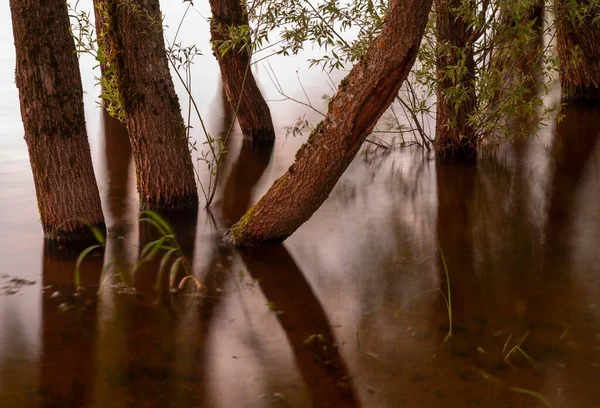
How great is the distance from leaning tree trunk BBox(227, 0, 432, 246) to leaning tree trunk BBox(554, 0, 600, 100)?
519 centimetres

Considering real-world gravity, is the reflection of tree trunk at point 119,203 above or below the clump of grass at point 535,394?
above

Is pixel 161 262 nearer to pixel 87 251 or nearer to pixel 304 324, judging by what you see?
pixel 87 251

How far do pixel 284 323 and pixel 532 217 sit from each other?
2562mm

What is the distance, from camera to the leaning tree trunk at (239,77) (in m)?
7.78

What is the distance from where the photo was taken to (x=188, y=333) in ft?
14.8

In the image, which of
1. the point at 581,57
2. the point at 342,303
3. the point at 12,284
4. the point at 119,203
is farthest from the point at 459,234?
the point at 581,57

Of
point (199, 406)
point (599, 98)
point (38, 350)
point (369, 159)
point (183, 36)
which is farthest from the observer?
point (183, 36)

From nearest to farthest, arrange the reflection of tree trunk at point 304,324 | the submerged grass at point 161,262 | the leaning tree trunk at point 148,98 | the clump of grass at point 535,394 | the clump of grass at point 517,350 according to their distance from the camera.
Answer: the clump of grass at point 535,394
the reflection of tree trunk at point 304,324
the clump of grass at point 517,350
the submerged grass at point 161,262
the leaning tree trunk at point 148,98

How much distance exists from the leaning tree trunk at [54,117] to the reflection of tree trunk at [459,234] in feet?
8.34

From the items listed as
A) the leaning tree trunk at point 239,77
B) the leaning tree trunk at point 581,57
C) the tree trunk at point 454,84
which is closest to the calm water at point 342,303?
the tree trunk at point 454,84

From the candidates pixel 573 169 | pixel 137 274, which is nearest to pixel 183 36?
pixel 573 169

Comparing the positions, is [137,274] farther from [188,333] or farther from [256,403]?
[256,403]

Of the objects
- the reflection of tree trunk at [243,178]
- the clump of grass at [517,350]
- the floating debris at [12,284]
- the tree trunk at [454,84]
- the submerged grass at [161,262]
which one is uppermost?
the tree trunk at [454,84]

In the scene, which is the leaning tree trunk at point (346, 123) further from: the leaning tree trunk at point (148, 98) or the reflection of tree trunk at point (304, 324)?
the leaning tree trunk at point (148, 98)
